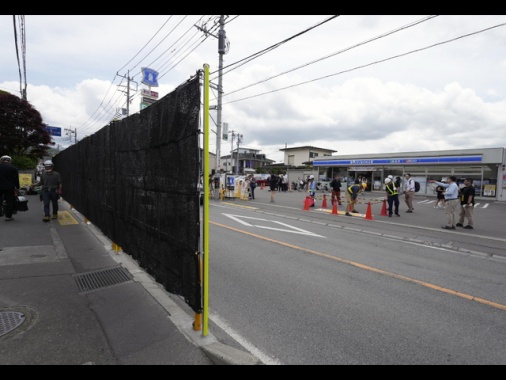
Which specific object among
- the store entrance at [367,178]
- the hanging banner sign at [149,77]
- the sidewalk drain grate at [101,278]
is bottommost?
the sidewalk drain grate at [101,278]

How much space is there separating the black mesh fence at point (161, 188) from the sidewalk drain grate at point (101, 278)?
42 cm

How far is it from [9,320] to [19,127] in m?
23.2

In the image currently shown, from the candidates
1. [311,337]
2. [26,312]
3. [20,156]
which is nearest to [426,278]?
[311,337]

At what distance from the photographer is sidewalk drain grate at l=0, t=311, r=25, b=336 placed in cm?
292

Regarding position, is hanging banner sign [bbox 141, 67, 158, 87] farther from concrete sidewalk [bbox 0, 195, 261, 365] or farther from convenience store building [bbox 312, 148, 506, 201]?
convenience store building [bbox 312, 148, 506, 201]

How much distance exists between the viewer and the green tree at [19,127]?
1947cm

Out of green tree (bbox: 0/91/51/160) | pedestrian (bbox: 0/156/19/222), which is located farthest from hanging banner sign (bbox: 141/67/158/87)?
pedestrian (bbox: 0/156/19/222)

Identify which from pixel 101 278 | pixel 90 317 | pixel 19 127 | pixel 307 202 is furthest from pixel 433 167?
pixel 19 127

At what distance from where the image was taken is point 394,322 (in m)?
3.24

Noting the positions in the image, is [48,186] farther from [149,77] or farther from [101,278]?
[149,77]

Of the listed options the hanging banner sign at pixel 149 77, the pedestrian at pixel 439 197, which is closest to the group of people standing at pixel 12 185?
the hanging banner sign at pixel 149 77

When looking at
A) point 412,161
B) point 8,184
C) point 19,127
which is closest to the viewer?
point 8,184

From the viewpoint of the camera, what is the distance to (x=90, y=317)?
10.6 ft

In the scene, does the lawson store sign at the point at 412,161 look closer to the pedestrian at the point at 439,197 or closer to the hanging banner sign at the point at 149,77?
the pedestrian at the point at 439,197
